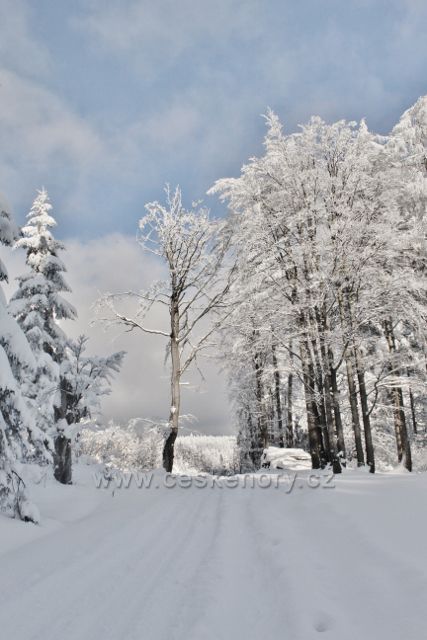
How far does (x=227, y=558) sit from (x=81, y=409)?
12.1 meters

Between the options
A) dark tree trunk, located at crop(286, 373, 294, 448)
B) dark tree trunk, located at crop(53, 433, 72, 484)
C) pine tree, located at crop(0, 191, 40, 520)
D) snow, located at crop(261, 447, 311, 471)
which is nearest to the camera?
pine tree, located at crop(0, 191, 40, 520)

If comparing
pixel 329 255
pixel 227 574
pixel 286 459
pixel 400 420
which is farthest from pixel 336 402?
pixel 227 574

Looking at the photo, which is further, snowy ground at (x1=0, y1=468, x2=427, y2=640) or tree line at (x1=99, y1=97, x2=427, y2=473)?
tree line at (x1=99, y1=97, x2=427, y2=473)

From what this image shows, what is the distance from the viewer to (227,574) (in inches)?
149

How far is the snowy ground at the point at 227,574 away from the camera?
107 inches

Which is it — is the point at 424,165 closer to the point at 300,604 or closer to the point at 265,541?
the point at 265,541

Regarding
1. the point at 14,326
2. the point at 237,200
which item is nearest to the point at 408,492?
the point at 14,326

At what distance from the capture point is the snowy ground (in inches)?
107

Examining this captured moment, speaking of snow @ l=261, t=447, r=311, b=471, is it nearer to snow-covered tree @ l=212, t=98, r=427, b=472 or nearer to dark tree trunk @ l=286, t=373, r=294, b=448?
dark tree trunk @ l=286, t=373, r=294, b=448

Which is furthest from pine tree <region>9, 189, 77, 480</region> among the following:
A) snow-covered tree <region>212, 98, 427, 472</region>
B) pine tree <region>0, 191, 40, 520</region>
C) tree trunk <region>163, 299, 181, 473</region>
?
pine tree <region>0, 191, 40, 520</region>

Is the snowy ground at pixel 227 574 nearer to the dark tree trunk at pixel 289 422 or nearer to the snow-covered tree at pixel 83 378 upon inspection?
the snow-covered tree at pixel 83 378

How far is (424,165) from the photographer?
1778 cm

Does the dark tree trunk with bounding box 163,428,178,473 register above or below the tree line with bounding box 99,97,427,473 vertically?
below

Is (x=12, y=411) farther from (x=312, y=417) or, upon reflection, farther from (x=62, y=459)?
(x=312, y=417)
